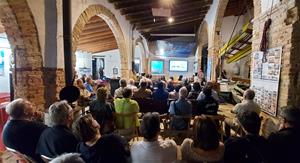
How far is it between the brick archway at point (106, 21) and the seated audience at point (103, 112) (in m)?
1.97

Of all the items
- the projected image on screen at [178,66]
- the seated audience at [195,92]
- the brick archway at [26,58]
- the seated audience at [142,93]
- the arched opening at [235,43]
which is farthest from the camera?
the projected image on screen at [178,66]

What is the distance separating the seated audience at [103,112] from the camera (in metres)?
3.66

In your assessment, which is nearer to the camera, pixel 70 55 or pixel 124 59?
pixel 70 55

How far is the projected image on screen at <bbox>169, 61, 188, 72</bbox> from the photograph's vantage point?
1758 cm

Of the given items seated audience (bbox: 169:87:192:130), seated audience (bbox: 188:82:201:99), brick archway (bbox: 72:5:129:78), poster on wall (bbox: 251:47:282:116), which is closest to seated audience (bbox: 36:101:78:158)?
seated audience (bbox: 169:87:192:130)

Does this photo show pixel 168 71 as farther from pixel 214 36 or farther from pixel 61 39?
pixel 61 39

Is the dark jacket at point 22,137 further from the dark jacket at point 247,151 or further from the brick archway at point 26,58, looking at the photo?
the brick archway at point 26,58

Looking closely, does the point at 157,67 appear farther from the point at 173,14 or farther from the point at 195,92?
the point at 195,92

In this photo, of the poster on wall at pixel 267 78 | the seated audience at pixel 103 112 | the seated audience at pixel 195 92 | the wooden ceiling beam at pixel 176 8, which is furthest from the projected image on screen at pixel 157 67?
the seated audience at pixel 103 112

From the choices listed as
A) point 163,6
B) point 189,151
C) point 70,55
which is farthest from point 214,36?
point 189,151

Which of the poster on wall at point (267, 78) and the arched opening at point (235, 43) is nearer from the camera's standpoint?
the poster on wall at point (267, 78)

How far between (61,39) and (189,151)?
12.1ft

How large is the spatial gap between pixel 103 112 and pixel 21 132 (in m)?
1.34

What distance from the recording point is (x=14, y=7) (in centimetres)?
396
